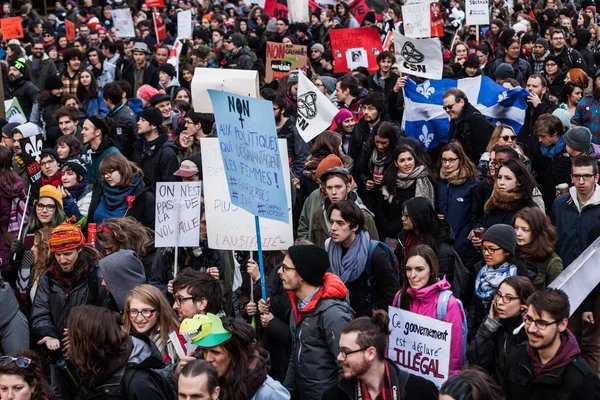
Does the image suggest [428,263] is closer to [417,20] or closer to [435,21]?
[417,20]

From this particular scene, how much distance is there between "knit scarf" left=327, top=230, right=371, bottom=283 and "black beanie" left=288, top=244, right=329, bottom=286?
2.45 feet

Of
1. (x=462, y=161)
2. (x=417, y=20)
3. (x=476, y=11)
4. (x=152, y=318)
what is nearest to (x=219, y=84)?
(x=462, y=161)

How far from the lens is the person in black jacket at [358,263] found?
596 cm

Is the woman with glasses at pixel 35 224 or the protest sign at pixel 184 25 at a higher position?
the protest sign at pixel 184 25

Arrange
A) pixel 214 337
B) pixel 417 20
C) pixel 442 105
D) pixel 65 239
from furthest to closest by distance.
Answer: pixel 417 20
pixel 442 105
pixel 65 239
pixel 214 337

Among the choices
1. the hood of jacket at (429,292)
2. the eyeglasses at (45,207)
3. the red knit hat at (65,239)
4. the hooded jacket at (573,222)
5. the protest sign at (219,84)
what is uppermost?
the protest sign at (219,84)

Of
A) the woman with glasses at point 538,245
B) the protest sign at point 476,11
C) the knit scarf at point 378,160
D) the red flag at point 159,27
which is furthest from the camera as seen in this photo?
the red flag at point 159,27

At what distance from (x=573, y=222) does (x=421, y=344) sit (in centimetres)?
238

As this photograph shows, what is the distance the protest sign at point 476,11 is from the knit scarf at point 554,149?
729 centimetres

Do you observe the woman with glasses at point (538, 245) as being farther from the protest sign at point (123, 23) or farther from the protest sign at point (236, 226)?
the protest sign at point (123, 23)

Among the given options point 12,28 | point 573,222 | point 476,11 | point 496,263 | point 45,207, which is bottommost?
point 573,222

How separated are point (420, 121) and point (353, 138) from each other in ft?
3.29

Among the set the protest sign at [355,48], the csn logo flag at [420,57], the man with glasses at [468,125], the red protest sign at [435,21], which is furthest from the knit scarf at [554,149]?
the red protest sign at [435,21]

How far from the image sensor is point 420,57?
37.4 feet
